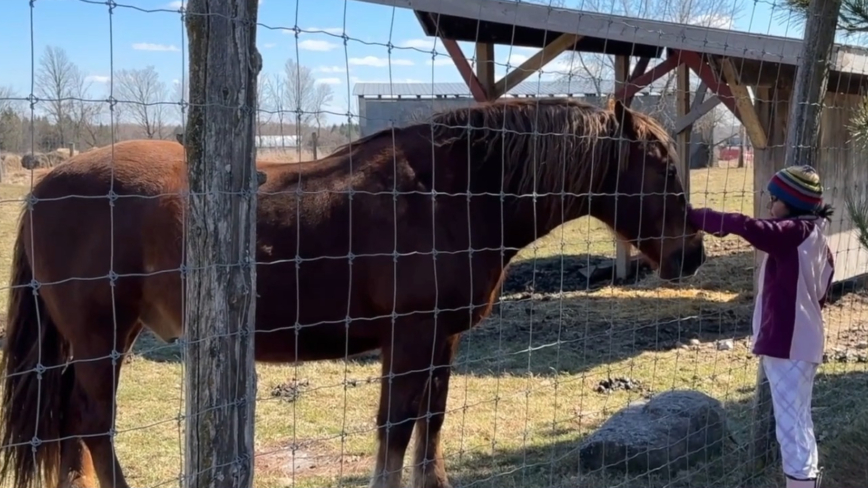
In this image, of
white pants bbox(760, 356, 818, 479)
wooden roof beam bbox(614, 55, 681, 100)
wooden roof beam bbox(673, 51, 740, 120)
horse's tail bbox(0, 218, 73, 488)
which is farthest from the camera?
wooden roof beam bbox(614, 55, 681, 100)

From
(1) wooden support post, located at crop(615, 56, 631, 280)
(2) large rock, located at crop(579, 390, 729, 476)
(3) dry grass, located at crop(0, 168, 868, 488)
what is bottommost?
(3) dry grass, located at crop(0, 168, 868, 488)

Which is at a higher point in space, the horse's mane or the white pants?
the horse's mane

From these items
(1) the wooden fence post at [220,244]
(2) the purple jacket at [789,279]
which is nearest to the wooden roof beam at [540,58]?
(2) the purple jacket at [789,279]

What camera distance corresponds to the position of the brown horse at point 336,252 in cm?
334

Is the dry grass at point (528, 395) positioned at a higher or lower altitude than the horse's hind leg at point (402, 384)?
lower

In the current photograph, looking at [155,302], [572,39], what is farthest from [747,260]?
[155,302]

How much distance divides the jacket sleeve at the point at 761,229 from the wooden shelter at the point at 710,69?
2331 mm

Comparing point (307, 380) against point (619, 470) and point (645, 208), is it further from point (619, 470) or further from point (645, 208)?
point (645, 208)

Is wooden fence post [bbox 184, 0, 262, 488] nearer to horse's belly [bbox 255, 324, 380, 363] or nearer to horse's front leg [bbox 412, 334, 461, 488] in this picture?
horse's belly [bbox 255, 324, 380, 363]

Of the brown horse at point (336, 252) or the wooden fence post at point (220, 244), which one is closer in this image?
the wooden fence post at point (220, 244)

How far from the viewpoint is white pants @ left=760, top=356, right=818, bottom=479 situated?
10.4 feet

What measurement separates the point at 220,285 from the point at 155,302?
1.72 metres

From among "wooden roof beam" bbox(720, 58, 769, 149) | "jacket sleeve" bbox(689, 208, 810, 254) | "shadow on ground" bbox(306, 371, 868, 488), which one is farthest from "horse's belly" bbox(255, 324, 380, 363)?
"wooden roof beam" bbox(720, 58, 769, 149)

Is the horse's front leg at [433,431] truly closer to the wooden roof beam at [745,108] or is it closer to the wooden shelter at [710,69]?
the wooden shelter at [710,69]
